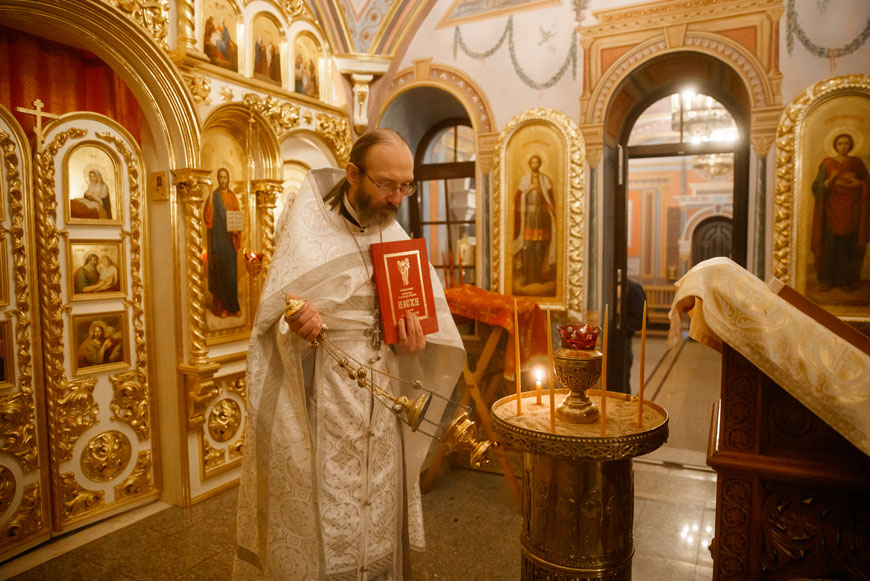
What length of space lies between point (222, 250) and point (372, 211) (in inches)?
82.3

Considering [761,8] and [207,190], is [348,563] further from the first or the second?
[761,8]

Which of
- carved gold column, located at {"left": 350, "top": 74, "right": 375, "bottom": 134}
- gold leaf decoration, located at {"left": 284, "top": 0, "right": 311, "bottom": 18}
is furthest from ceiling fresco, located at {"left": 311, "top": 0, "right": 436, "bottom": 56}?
gold leaf decoration, located at {"left": 284, "top": 0, "right": 311, "bottom": 18}

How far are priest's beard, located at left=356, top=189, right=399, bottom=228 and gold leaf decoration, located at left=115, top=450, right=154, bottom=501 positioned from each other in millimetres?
2479

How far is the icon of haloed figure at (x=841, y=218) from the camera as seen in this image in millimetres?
3793

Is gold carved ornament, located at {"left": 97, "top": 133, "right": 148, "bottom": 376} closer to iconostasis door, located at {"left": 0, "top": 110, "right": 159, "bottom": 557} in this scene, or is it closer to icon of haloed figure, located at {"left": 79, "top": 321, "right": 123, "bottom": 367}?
iconostasis door, located at {"left": 0, "top": 110, "right": 159, "bottom": 557}

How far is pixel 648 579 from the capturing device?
112 inches

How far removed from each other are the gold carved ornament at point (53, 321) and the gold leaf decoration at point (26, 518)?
0.62 feet

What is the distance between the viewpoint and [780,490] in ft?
5.73

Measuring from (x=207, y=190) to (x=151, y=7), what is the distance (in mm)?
1034

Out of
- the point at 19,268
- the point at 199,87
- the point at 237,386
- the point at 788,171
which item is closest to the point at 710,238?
the point at 788,171

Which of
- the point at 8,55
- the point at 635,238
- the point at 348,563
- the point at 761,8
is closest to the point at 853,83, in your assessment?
the point at 761,8

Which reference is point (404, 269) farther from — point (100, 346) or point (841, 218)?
point (841, 218)

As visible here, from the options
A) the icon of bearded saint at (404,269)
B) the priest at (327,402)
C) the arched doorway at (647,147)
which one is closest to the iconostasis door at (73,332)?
the priest at (327,402)

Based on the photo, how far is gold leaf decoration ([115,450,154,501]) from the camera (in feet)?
11.9
